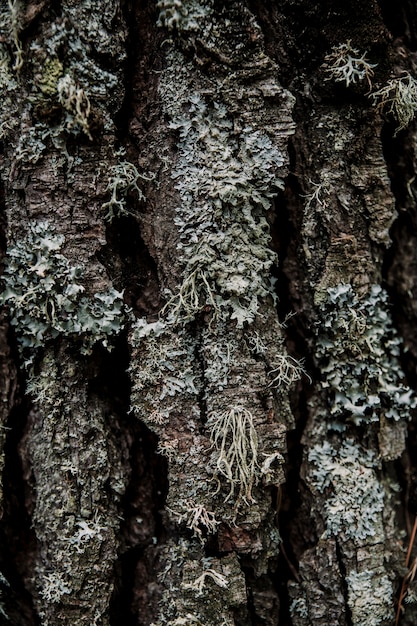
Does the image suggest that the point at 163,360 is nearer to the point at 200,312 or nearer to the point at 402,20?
the point at 200,312

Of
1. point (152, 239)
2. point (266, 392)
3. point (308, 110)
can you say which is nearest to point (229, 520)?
point (266, 392)

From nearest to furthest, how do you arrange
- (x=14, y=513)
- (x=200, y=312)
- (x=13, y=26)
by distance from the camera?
(x=13, y=26), (x=200, y=312), (x=14, y=513)

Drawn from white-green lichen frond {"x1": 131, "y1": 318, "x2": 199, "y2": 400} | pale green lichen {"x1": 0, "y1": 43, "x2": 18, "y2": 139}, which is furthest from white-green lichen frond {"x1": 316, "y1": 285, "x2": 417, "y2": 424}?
pale green lichen {"x1": 0, "y1": 43, "x2": 18, "y2": 139}

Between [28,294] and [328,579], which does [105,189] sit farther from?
[328,579]

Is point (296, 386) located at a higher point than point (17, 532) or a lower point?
higher

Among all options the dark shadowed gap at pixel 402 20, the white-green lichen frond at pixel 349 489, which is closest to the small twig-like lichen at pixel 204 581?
the white-green lichen frond at pixel 349 489

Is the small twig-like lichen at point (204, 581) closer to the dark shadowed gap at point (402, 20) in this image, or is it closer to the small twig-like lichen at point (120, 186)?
the small twig-like lichen at point (120, 186)

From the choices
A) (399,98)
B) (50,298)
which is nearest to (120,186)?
(50,298)
